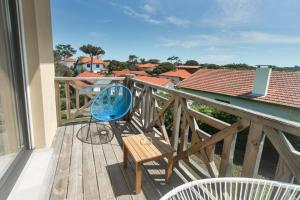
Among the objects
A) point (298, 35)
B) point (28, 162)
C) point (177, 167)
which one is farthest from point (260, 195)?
point (298, 35)

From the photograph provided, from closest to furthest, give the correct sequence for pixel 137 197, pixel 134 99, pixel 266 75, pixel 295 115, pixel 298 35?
pixel 137 197 < pixel 134 99 < pixel 295 115 < pixel 266 75 < pixel 298 35

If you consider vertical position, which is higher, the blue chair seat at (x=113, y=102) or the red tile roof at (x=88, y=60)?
the red tile roof at (x=88, y=60)

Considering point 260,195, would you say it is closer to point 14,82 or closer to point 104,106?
point 14,82

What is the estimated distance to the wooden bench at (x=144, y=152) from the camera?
5.43 feet

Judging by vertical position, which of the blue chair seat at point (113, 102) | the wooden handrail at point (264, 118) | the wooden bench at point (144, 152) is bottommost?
the wooden bench at point (144, 152)

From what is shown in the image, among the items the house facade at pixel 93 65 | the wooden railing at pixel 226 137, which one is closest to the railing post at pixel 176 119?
the wooden railing at pixel 226 137

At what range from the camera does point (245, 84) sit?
1150 centimetres

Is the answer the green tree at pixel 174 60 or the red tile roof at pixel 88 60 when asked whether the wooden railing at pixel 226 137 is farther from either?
the green tree at pixel 174 60

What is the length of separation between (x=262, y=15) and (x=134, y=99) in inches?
727

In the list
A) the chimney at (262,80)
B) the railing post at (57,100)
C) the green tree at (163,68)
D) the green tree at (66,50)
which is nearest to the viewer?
the railing post at (57,100)

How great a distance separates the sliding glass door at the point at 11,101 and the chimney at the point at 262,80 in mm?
10965

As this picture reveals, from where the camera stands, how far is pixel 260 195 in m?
0.94

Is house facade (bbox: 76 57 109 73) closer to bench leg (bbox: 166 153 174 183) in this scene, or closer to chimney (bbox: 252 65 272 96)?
chimney (bbox: 252 65 272 96)

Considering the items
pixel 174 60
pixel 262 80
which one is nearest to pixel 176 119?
pixel 262 80
